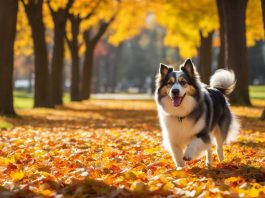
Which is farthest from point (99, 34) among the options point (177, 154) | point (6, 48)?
point (177, 154)

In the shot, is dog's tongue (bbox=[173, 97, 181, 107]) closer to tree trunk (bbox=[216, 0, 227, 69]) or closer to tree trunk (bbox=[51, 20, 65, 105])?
tree trunk (bbox=[216, 0, 227, 69])

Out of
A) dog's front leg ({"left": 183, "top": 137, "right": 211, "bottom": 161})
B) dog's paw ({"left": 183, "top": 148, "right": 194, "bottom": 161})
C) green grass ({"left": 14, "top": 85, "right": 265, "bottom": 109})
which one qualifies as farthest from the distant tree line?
dog's paw ({"left": 183, "top": 148, "right": 194, "bottom": 161})

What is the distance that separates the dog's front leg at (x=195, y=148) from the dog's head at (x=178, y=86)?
48 centimetres

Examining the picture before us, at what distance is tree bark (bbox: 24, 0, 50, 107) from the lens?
24.5 m

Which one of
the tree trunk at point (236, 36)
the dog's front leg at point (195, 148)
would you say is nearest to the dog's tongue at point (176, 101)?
the dog's front leg at point (195, 148)

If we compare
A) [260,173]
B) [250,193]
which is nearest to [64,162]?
[260,173]

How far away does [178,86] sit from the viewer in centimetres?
715

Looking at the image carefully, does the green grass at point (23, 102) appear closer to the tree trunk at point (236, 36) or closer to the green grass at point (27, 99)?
the green grass at point (27, 99)

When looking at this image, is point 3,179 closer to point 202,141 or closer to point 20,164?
point 20,164

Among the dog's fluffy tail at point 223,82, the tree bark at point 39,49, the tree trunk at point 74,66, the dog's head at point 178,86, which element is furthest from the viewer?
the tree trunk at point 74,66

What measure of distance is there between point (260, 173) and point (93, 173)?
2.05m

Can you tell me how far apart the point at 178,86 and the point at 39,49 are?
18727 millimetres

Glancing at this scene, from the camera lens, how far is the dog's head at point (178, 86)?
7.23 m

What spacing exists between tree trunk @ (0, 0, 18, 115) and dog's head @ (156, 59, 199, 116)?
12.1 meters
